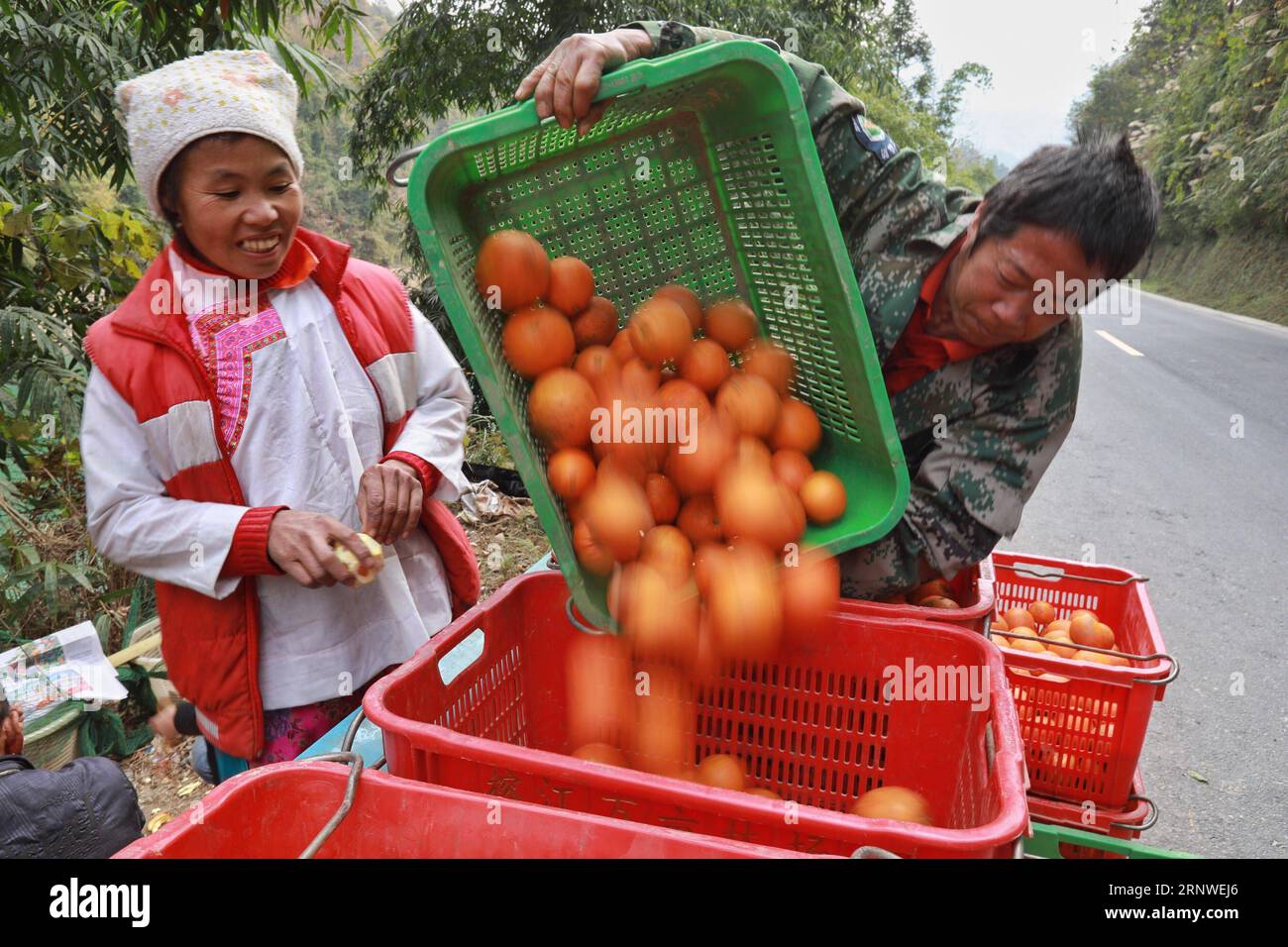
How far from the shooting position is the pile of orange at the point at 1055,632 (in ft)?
7.50

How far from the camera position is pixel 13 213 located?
2.75 meters

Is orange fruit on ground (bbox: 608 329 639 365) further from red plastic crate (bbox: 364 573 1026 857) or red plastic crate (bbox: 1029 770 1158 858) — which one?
red plastic crate (bbox: 1029 770 1158 858)

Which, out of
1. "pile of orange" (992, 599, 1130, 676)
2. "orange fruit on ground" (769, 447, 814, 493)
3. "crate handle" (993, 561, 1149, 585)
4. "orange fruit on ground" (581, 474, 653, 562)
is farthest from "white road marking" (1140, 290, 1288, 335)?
"orange fruit on ground" (581, 474, 653, 562)

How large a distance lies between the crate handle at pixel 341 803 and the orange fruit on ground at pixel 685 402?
2.65ft

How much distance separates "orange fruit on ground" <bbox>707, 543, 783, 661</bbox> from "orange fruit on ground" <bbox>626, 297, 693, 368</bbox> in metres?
0.41

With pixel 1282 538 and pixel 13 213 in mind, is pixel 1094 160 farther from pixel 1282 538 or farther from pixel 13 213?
pixel 1282 538

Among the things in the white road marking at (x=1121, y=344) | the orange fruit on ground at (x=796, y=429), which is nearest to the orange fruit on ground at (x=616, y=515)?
the orange fruit on ground at (x=796, y=429)

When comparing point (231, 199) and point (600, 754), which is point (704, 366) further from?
point (231, 199)

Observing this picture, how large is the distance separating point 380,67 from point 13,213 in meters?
7.64

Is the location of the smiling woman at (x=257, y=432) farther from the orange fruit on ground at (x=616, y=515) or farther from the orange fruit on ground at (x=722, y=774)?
the orange fruit on ground at (x=722, y=774)

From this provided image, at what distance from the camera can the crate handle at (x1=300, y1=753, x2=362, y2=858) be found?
1.03 m

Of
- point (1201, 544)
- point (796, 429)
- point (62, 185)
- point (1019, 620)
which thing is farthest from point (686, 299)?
point (1201, 544)

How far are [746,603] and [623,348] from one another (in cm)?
57

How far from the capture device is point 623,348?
1.71 m
